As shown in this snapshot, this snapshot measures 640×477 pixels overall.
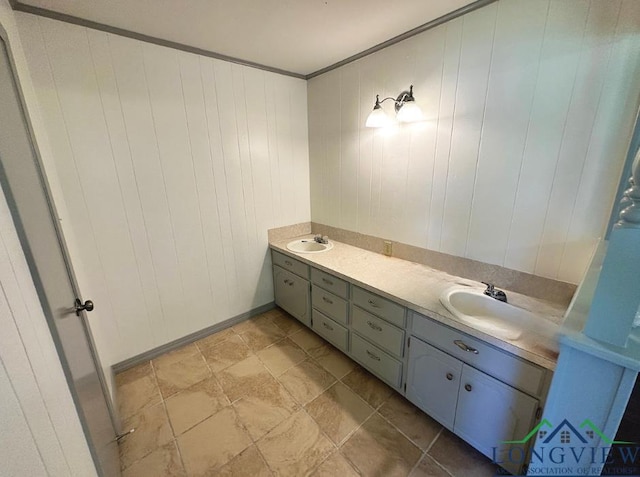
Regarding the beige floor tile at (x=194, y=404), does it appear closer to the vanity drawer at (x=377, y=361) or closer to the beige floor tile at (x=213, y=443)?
the beige floor tile at (x=213, y=443)

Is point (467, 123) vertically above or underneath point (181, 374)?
above

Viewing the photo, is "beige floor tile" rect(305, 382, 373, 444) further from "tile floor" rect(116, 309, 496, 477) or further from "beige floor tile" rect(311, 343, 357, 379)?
"beige floor tile" rect(311, 343, 357, 379)

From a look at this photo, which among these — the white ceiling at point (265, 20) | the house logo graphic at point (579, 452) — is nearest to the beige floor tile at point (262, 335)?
the house logo graphic at point (579, 452)

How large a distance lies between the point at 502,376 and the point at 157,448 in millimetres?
1913

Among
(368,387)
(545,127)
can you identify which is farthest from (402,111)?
(368,387)

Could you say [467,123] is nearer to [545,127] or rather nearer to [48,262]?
[545,127]

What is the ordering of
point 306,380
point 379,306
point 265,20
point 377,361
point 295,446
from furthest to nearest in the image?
point 306,380 < point 377,361 < point 379,306 < point 265,20 < point 295,446

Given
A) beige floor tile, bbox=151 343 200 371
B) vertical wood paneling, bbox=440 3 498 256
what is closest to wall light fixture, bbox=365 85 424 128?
vertical wood paneling, bbox=440 3 498 256

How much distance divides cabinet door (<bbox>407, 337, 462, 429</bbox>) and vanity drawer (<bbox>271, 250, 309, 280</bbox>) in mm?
1084

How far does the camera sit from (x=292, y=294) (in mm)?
2590

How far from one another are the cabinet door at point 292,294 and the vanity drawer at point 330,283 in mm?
165

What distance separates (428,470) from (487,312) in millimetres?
916

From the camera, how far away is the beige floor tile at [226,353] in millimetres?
2133

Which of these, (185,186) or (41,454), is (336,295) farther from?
(41,454)
